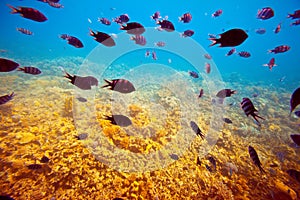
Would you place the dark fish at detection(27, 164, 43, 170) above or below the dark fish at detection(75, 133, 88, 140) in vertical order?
below

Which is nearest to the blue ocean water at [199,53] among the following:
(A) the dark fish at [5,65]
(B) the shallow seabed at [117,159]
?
(B) the shallow seabed at [117,159]

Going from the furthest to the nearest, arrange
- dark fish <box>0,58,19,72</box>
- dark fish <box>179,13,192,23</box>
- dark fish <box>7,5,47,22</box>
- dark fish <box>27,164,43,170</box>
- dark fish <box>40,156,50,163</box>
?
dark fish <box>179,13,192,23</box> → dark fish <box>40,156,50,163</box> → dark fish <box>27,164,43,170</box> → dark fish <box>7,5,47,22</box> → dark fish <box>0,58,19,72</box>

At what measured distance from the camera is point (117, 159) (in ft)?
13.2

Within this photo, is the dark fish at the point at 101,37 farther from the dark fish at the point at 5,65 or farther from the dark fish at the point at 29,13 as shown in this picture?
the dark fish at the point at 5,65

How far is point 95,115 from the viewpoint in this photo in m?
5.61

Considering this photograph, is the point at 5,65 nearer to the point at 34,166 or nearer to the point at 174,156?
the point at 34,166

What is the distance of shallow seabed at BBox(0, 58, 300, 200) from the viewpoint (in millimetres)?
3314


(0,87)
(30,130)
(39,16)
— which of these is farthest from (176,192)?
(0,87)

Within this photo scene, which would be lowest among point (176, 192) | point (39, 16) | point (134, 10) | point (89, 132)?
point (176, 192)

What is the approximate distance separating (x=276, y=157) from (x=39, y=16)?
9.27 m

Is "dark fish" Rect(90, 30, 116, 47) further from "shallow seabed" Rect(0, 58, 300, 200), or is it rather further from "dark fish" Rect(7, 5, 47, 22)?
"shallow seabed" Rect(0, 58, 300, 200)

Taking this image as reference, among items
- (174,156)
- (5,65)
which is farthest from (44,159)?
(174,156)

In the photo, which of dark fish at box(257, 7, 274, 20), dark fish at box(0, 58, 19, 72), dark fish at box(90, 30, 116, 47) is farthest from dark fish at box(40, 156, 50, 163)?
dark fish at box(257, 7, 274, 20)

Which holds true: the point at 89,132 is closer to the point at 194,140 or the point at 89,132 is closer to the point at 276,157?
the point at 194,140
